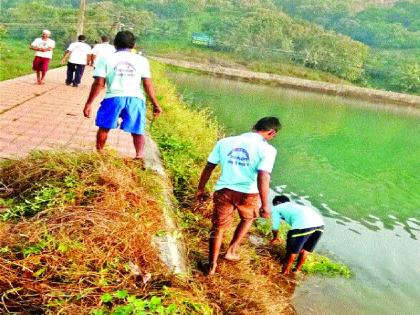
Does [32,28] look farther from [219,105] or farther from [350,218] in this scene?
[350,218]

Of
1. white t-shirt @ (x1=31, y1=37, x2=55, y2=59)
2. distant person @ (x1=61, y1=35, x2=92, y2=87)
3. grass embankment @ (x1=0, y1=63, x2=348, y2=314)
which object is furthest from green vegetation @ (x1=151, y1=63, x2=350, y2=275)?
white t-shirt @ (x1=31, y1=37, x2=55, y2=59)

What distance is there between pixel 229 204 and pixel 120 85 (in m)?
1.88

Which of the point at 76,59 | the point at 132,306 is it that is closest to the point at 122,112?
the point at 132,306

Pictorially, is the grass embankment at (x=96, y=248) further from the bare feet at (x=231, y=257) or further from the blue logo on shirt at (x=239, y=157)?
the blue logo on shirt at (x=239, y=157)

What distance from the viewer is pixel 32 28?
238 ft

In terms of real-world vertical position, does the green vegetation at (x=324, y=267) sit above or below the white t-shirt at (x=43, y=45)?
below

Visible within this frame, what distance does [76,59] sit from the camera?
1309 cm

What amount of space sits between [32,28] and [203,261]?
247 ft

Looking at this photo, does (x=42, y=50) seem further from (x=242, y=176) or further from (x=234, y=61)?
(x=234, y=61)

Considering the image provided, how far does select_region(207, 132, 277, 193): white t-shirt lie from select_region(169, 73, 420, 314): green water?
261 centimetres

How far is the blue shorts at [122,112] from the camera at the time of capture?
558cm

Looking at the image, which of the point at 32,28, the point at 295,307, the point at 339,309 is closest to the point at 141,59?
the point at 295,307

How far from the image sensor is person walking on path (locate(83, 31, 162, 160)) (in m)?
5.53

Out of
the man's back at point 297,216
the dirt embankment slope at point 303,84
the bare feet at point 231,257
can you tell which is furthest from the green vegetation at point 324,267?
the dirt embankment slope at point 303,84
